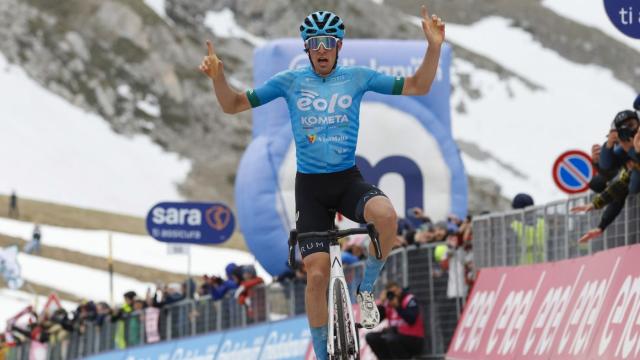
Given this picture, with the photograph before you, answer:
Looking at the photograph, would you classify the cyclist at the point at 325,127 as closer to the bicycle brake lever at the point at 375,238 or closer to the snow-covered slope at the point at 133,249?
the bicycle brake lever at the point at 375,238

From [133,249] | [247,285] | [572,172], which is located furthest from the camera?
[133,249]

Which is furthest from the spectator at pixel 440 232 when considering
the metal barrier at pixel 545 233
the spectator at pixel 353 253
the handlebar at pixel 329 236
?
the handlebar at pixel 329 236

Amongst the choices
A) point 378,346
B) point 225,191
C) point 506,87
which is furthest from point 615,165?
point 506,87

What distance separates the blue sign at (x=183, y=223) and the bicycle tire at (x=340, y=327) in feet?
60.4

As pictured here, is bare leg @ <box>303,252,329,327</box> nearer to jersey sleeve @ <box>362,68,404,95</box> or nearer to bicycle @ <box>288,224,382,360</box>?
bicycle @ <box>288,224,382,360</box>

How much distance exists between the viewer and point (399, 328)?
17.6 metres

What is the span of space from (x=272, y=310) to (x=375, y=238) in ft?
40.8

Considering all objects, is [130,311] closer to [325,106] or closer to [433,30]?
[325,106]

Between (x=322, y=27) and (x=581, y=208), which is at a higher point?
(x=322, y=27)

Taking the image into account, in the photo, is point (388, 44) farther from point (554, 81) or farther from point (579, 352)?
point (554, 81)

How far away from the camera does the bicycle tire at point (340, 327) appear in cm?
999

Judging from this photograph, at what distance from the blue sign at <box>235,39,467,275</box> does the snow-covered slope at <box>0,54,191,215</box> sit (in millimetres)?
82200

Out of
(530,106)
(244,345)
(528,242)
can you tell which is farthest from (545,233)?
(530,106)

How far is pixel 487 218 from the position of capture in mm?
16500
